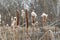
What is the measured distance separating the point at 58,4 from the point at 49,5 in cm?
48

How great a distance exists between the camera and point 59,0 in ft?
18.7

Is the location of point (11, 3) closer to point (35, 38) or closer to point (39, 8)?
point (39, 8)

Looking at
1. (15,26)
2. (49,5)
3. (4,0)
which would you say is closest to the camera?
(15,26)

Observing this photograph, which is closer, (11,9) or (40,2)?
(11,9)

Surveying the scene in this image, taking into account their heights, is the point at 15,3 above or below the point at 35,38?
above

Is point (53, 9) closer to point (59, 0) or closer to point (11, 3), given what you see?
point (59, 0)

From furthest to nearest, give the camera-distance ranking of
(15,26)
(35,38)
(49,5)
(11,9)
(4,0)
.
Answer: (4,0)
(49,5)
(11,9)
(35,38)
(15,26)

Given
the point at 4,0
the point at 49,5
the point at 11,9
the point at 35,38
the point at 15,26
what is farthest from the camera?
the point at 4,0

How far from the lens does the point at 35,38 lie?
1.87 meters

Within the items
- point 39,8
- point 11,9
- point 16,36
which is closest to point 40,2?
point 39,8

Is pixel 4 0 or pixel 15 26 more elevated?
pixel 4 0

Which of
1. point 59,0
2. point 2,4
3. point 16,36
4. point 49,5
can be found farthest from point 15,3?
point 16,36

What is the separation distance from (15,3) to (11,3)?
36cm

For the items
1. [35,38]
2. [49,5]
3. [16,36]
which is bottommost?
[35,38]
